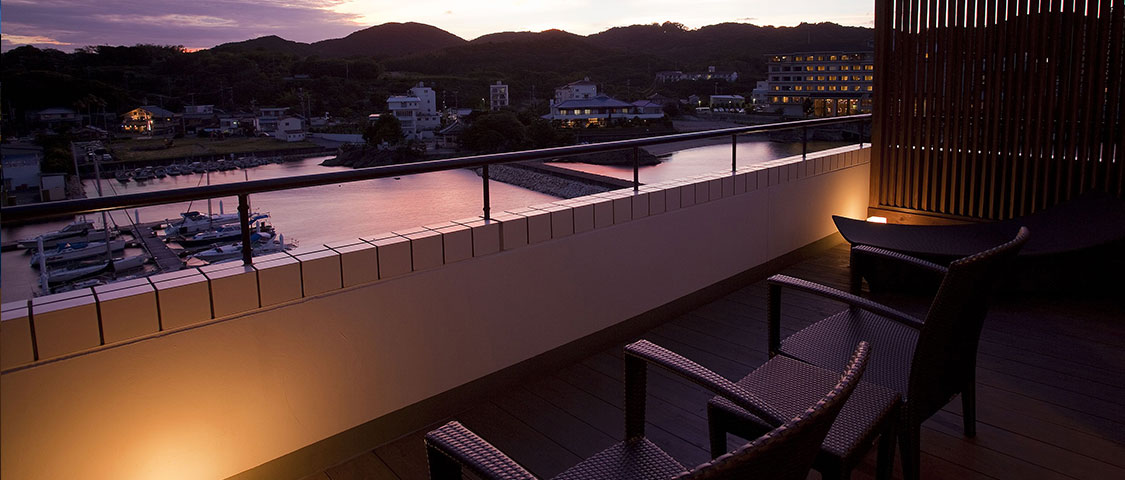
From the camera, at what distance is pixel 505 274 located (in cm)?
271

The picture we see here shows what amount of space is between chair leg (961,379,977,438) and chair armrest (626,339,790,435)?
1153 millimetres

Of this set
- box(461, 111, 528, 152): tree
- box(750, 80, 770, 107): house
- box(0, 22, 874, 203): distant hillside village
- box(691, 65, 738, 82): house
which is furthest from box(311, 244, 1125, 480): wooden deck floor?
box(691, 65, 738, 82): house

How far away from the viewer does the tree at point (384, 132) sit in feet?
61.3

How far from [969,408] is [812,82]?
16404 mm

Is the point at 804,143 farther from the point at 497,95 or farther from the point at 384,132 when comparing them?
the point at 497,95

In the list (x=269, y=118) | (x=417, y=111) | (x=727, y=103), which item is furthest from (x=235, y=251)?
(x=417, y=111)

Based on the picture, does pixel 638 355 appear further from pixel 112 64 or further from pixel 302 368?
pixel 112 64

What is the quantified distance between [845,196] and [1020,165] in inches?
44.6

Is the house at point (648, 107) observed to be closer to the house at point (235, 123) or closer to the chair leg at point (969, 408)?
the house at point (235, 123)

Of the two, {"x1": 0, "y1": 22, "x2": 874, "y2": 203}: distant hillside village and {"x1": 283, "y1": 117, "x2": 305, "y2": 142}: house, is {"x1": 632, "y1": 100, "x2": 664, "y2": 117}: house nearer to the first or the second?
{"x1": 0, "y1": 22, "x2": 874, "y2": 203}: distant hillside village

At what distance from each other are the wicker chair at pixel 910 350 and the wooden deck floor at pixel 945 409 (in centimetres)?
21

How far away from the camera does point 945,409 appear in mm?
2537

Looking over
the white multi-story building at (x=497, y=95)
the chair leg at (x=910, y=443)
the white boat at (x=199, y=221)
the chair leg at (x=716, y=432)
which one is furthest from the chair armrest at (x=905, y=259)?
the white multi-story building at (x=497, y=95)

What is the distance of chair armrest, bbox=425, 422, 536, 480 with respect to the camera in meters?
1.17
